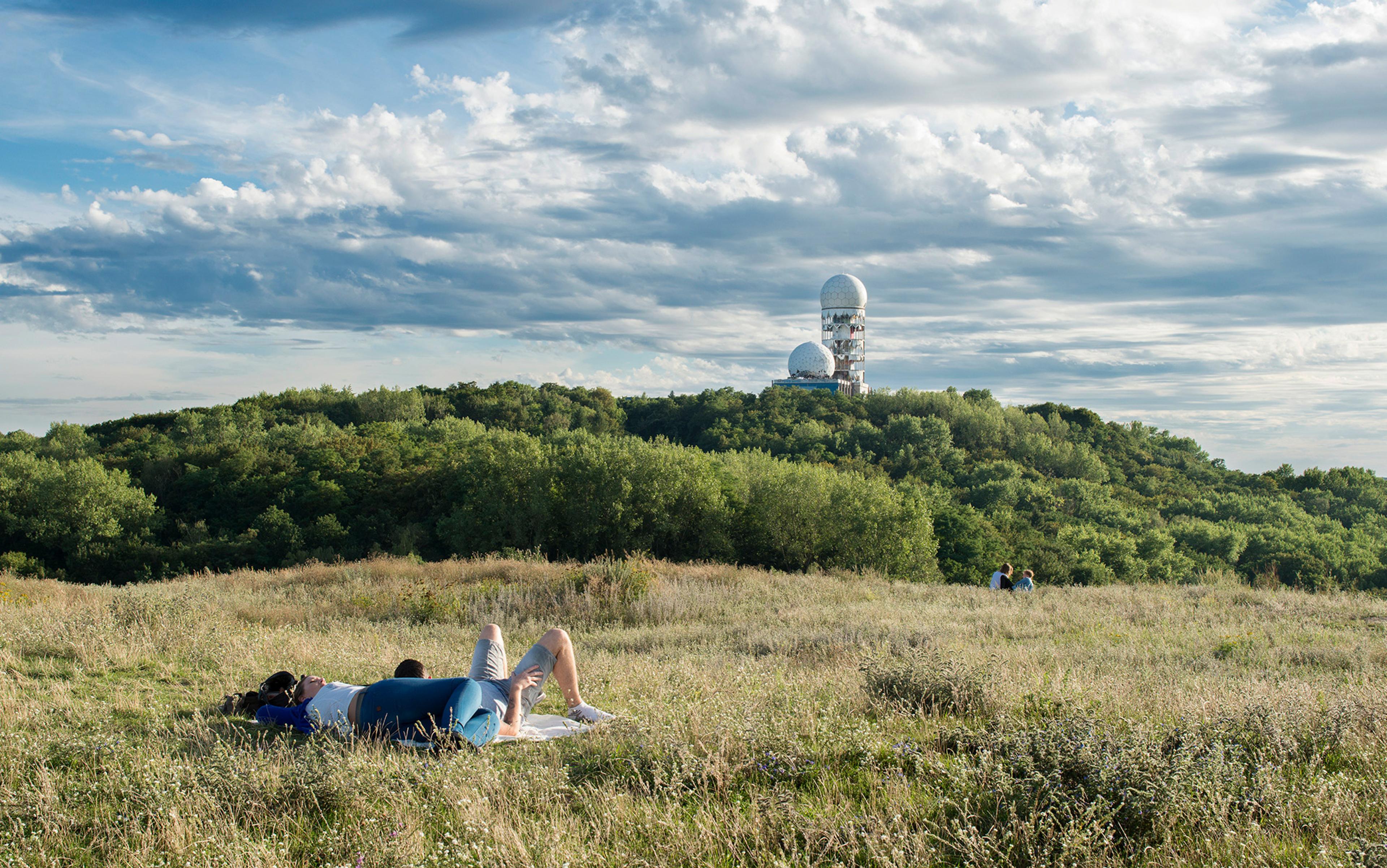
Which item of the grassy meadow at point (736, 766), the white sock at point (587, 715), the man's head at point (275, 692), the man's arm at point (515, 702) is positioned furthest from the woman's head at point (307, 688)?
the white sock at point (587, 715)

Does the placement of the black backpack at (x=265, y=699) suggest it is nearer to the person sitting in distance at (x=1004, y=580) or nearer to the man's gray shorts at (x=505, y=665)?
the man's gray shorts at (x=505, y=665)

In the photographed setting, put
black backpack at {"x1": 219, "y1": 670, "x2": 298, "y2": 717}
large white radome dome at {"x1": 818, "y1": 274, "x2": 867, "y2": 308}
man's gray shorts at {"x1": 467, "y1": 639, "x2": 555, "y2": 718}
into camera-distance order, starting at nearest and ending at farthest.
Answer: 1. man's gray shorts at {"x1": 467, "y1": 639, "x2": 555, "y2": 718}
2. black backpack at {"x1": 219, "y1": 670, "x2": 298, "y2": 717}
3. large white radome dome at {"x1": 818, "y1": 274, "x2": 867, "y2": 308}

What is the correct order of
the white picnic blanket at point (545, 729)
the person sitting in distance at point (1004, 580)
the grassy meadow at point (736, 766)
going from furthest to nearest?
the person sitting in distance at point (1004, 580) < the white picnic blanket at point (545, 729) < the grassy meadow at point (736, 766)

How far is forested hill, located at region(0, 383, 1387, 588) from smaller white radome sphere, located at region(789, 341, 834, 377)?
6.18m

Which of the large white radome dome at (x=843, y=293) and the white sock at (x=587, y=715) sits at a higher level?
→ the large white radome dome at (x=843, y=293)

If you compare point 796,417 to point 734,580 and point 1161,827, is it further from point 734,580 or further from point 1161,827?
point 1161,827

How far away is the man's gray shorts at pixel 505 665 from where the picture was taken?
610cm

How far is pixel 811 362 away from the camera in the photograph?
251 feet

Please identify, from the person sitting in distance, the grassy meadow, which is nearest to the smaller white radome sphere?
the person sitting in distance

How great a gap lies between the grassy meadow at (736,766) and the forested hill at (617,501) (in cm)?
1912

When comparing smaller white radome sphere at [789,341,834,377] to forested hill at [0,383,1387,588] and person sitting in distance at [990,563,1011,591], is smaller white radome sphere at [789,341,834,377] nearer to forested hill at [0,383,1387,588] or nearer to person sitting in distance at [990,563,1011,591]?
forested hill at [0,383,1387,588]

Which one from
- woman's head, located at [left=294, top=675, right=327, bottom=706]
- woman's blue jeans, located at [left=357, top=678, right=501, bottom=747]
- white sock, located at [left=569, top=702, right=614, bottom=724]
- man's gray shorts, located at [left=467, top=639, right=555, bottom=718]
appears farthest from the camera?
woman's head, located at [left=294, top=675, right=327, bottom=706]

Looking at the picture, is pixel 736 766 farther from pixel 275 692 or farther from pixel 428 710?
pixel 275 692

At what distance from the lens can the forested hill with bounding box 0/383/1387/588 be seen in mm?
35688
